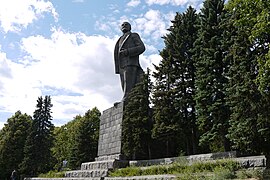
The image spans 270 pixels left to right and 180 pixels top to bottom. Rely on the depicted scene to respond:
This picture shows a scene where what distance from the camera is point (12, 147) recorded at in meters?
40.5

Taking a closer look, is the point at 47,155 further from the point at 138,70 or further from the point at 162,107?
the point at 162,107

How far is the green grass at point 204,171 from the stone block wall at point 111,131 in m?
4.86

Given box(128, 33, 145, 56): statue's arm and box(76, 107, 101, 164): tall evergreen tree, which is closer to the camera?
box(128, 33, 145, 56): statue's arm

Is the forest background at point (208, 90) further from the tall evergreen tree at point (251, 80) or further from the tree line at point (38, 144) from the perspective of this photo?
the tree line at point (38, 144)

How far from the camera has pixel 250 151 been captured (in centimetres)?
1271

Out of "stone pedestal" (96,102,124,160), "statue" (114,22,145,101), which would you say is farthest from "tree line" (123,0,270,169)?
"statue" (114,22,145,101)

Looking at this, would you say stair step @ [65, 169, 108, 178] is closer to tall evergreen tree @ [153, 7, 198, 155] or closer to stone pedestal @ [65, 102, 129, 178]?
stone pedestal @ [65, 102, 129, 178]

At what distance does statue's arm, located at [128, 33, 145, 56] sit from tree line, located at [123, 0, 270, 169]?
5.30ft

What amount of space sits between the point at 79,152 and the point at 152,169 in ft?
73.9

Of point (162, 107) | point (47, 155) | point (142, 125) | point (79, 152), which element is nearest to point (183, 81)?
point (162, 107)

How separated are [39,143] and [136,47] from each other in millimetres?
20673

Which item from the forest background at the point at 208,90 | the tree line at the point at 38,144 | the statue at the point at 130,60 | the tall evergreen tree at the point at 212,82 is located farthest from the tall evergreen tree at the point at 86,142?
the tall evergreen tree at the point at 212,82

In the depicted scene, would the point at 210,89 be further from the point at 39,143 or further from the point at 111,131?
the point at 39,143

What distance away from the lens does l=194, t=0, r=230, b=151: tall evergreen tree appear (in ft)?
50.6
